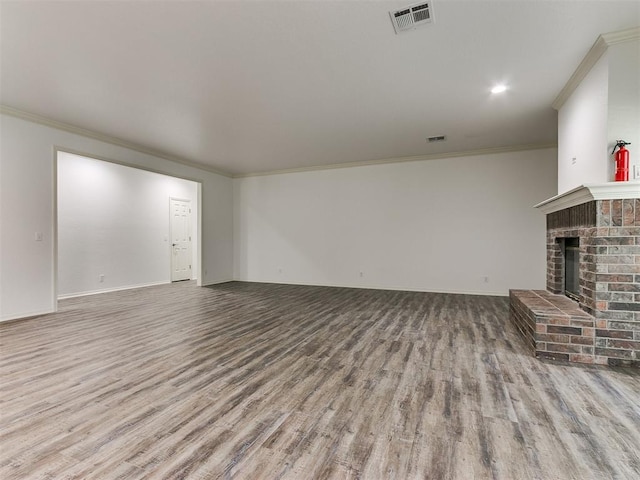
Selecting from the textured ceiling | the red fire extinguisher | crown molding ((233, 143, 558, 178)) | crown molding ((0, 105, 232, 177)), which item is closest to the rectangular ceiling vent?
the textured ceiling

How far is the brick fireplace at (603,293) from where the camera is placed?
100 inches

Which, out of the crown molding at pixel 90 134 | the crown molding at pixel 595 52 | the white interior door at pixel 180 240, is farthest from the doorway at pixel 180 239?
the crown molding at pixel 595 52

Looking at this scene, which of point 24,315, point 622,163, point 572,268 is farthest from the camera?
point 24,315

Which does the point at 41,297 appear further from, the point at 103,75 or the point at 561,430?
the point at 561,430

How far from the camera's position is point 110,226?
6445 mm

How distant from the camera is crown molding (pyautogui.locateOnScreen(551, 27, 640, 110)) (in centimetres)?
252

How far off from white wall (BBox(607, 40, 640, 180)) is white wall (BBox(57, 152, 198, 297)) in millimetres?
7759

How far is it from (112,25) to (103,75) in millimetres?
920

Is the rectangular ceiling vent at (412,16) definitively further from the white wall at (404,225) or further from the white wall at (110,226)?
the white wall at (110,226)

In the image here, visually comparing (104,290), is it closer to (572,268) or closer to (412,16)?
(412,16)

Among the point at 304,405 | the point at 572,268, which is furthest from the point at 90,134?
the point at 572,268

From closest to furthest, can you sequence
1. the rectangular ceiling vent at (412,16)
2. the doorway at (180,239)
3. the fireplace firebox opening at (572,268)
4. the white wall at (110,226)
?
the rectangular ceiling vent at (412,16) → the fireplace firebox opening at (572,268) → the white wall at (110,226) → the doorway at (180,239)

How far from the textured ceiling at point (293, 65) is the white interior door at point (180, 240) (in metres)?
3.24

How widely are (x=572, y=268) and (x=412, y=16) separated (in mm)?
3209
